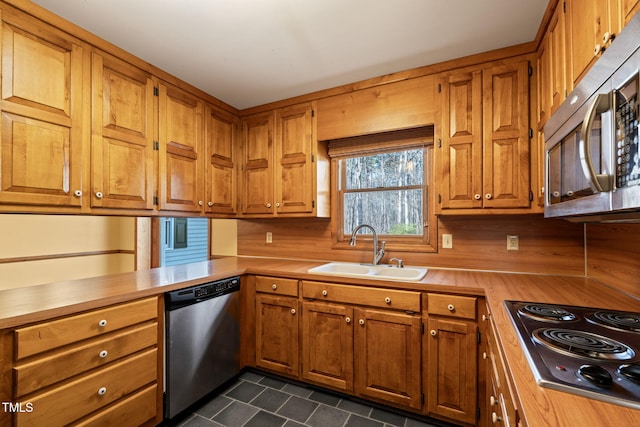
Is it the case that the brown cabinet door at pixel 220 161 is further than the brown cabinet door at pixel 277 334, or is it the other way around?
the brown cabinet door at pixel 220 161

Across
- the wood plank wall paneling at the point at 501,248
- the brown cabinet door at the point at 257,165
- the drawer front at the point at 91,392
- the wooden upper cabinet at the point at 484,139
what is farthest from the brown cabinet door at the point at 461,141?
the drawer front at the point at 91,392

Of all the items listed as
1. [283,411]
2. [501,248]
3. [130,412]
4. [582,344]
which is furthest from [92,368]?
[501,248]

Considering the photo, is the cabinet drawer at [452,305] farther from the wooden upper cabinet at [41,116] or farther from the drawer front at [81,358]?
the wooden upper cabinet at [41,116]

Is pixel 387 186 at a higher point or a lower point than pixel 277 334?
higher

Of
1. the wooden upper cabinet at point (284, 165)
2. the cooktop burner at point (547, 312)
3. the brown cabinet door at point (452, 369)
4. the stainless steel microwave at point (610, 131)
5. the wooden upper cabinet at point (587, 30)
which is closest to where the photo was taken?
the stainless steel microwave at point (610, 131)

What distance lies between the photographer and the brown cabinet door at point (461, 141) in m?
1.95

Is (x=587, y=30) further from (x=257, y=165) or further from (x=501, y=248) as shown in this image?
(x=257, y=165)

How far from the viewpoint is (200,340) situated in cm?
195

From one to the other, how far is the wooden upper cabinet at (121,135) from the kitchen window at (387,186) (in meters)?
1.50

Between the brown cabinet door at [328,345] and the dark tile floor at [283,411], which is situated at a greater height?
the brown cabinet door at [328,345]

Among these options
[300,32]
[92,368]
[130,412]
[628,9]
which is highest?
[300,32]

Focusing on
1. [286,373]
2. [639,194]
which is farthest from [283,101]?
[639,194]

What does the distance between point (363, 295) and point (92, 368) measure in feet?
4.99

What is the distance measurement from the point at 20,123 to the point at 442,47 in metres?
2.44
